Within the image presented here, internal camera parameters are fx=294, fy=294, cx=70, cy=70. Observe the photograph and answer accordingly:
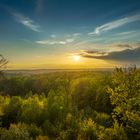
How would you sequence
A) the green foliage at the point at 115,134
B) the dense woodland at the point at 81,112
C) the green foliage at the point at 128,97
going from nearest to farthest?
the green foliage at the point at 128,97 → the dense woodland at the point at 81,112 → the green foliage at the point at 115,134

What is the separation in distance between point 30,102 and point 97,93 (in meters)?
22.6

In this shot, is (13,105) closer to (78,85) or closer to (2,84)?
(78,85)

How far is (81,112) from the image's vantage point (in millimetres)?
78812

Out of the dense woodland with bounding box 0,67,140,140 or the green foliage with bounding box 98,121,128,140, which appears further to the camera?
the green foliage with bounding box 98,121,128,140

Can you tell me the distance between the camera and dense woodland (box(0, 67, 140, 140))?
150 feet

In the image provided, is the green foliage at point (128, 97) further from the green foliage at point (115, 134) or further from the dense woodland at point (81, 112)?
the green foliage at point (115, 134)

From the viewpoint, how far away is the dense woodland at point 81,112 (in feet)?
150

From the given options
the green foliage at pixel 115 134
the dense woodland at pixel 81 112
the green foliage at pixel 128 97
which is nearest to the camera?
the green foliage at pixel 128 97

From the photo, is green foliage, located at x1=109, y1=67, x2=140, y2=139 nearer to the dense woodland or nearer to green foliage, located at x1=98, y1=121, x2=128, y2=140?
the dense woodland

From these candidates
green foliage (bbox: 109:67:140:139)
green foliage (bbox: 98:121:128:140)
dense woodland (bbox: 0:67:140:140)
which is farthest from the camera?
green foliage (bbox: 98:121:128:140)

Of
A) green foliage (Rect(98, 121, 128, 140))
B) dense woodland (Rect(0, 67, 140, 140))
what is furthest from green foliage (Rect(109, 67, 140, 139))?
green foliage (Rect(98, 121, 128, 140))

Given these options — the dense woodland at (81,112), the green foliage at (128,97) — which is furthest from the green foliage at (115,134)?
the green foliage at (128,97)

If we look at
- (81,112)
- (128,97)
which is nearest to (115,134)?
(128,97)

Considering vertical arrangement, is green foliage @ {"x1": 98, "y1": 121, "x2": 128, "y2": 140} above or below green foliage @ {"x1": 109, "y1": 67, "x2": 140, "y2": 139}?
below
